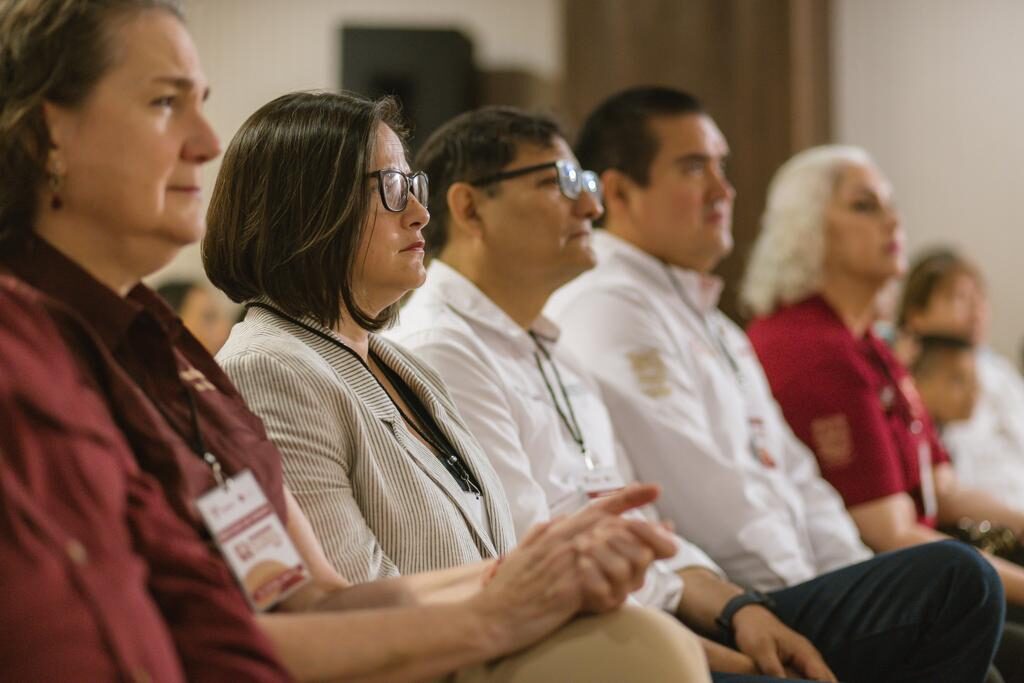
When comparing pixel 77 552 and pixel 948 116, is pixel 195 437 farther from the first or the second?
pixel 948 116

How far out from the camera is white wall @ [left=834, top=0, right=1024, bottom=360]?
18.5 ft

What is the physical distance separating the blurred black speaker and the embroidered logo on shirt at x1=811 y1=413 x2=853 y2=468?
3527 millimetres

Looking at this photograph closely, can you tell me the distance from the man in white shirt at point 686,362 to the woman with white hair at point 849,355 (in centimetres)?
7

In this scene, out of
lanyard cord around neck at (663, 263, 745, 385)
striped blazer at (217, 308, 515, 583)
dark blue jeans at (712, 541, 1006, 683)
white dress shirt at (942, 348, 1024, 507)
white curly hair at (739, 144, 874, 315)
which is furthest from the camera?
white dress shirt at (942, 348, 1024, 507)

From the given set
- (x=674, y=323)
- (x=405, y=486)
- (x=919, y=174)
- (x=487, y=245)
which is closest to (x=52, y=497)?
(x=405, y=486)

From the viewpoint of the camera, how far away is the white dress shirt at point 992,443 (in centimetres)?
365

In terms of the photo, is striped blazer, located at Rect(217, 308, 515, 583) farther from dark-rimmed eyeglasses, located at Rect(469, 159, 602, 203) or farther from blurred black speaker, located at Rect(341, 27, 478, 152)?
blurred black speaker, located at Rect(341, 27, 478, 152)

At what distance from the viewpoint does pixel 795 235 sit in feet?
9.96

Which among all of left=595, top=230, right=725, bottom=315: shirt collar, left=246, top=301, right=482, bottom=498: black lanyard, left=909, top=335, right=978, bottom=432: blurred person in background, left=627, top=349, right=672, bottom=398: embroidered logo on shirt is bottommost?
left=909, top=335, right=978, bottom=432: blurred person in background

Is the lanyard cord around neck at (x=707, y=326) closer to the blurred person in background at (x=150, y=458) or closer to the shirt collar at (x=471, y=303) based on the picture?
the shirt collar at (x=471, y=303)

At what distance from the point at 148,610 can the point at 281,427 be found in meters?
0.43

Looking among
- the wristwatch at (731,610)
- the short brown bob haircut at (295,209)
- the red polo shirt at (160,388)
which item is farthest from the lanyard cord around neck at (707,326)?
the red polo shirt at (160,388)

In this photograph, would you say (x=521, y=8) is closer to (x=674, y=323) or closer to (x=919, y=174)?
(x=919, y=174)

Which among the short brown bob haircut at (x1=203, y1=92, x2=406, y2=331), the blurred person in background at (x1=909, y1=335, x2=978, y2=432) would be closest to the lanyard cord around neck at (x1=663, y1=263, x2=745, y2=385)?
the short brown bob haircut at (x1=203, y1=92, x2=406, y2=331)
